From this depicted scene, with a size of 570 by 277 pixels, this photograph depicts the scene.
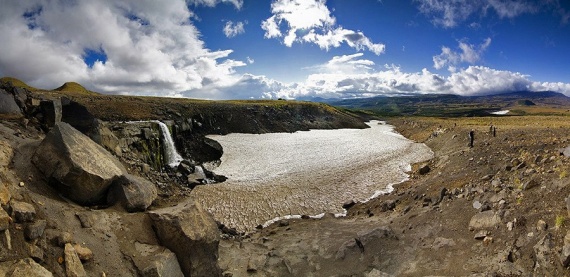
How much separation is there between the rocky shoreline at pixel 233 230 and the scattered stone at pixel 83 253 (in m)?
0.03

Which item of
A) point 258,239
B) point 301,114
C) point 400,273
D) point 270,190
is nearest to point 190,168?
point 270,190

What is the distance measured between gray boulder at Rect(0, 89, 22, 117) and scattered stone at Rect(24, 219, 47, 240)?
10.6m

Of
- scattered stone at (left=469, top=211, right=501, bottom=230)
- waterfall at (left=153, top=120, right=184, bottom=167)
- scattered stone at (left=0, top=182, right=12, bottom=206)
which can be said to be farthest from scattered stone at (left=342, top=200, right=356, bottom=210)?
waterfall at (left=153, top=120, right=184, bottom=167)

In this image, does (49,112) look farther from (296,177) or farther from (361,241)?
(296,177)

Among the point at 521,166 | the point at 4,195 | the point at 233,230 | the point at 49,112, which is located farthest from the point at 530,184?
the point at 49,112

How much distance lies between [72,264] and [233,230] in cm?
1283

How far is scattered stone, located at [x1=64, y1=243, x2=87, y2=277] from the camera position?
29.1 ft

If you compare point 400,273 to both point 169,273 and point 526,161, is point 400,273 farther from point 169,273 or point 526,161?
point 526,161

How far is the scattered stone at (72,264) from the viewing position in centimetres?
887

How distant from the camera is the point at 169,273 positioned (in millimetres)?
11406

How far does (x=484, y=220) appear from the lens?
15.6 metres

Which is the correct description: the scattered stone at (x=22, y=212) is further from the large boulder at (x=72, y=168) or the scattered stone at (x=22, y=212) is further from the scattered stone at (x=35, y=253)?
the large boulder at (x=72, y=168)

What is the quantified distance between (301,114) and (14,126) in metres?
82.4

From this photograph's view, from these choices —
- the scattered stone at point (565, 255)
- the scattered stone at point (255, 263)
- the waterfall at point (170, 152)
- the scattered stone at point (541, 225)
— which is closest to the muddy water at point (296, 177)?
the scattered stone at point (255, 263)
